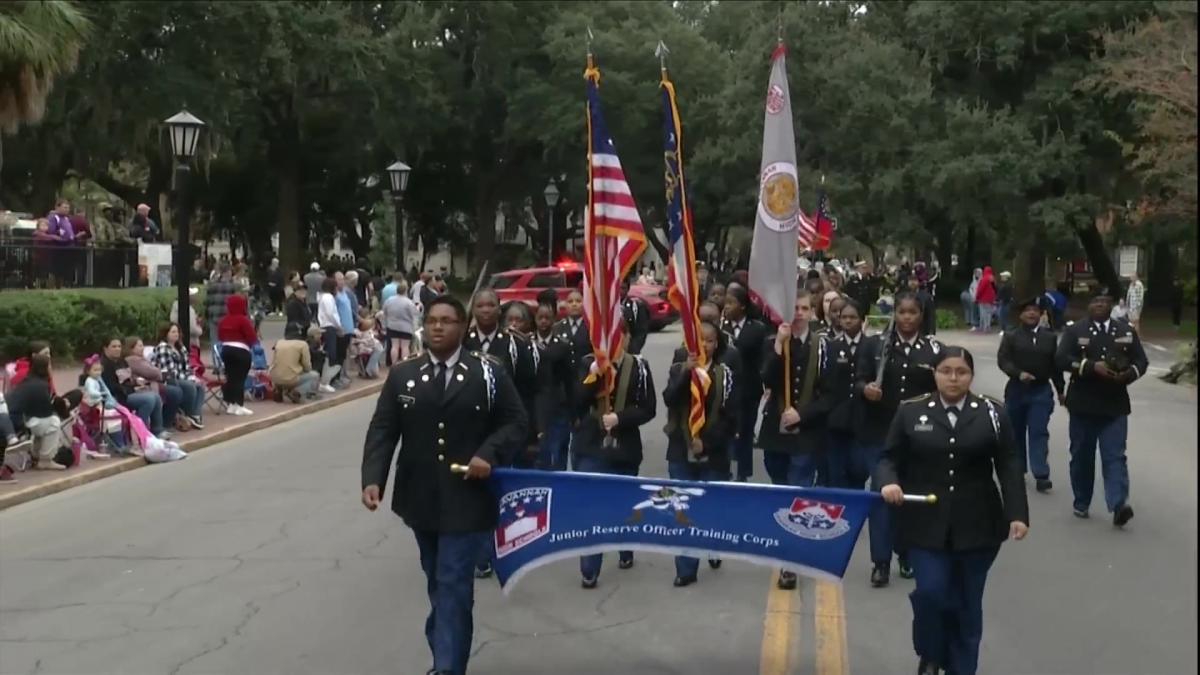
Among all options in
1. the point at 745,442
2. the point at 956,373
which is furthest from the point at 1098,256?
the point at 956,373

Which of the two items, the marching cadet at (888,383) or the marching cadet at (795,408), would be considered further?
the marching cadet at (795,408)

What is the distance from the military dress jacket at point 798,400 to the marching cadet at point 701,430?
0.50 meters

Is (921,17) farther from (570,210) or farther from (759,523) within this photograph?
(759,523)

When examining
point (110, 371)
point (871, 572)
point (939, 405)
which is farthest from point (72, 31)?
point (939, 405)

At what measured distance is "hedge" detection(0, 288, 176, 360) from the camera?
20.9 m

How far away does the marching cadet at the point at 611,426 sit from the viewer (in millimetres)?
8406

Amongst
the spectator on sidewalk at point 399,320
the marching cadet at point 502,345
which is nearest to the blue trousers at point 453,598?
the marching cadet at point 502,345

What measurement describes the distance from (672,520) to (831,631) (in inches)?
53.0

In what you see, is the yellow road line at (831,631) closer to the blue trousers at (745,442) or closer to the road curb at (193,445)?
the blue trousers at (745,442)

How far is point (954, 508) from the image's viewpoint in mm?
6078

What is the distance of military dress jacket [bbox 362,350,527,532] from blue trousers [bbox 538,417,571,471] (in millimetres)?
3323

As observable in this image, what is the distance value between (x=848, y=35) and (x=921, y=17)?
9.72ft

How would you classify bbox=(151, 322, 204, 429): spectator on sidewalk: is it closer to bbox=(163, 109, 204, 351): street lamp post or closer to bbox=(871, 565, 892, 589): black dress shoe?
bbox=(163, 109, 204, 351): street lamp post

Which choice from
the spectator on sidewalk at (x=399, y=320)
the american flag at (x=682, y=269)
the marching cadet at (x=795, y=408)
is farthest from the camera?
the spectator on sidewalk at (x=399, y=320)
